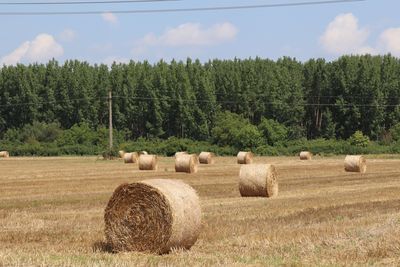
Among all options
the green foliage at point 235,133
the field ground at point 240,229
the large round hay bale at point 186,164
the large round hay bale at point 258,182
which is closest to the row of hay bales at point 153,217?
the field ground at point 240,229

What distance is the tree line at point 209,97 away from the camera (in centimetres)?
9862

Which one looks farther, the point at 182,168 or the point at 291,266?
the point at 182,168

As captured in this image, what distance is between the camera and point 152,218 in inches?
508

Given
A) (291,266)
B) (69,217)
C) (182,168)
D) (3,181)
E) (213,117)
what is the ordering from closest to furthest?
(291,266), (69,217), (3,181), (182,168), (213,117)

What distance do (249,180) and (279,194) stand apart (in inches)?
57.9

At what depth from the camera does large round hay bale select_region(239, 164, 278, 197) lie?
24719 millimetres

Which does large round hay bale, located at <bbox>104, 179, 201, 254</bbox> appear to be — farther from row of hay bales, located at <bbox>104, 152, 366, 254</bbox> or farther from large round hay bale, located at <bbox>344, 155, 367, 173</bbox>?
large round hay bale, located at <bbox>344, 155, 367, 173</bbox>

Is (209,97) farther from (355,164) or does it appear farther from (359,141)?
(355,164)

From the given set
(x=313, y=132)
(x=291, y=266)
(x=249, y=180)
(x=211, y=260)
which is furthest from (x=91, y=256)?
(x=313, y=132)

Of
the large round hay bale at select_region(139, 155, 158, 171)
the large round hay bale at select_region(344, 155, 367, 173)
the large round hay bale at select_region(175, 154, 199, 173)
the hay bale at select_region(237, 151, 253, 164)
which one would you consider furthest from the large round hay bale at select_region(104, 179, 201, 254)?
the hay bale at select_region(237, 151, 253, 164)

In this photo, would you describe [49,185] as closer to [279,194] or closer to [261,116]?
[279,194]

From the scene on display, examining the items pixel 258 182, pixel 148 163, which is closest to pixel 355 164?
pixel 148 163

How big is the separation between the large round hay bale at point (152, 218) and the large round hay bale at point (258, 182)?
37.2 feet

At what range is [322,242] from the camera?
1295cm
